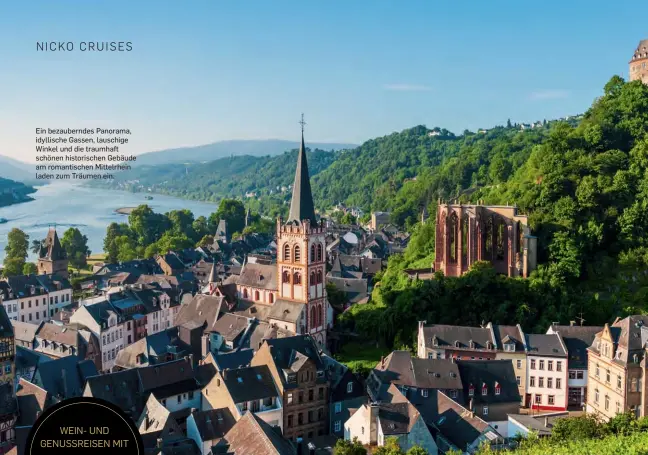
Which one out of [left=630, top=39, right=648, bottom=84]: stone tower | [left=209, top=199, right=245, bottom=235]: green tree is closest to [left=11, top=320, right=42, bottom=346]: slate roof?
[left=630, top=39, right=648, bottom=84]: stone tower

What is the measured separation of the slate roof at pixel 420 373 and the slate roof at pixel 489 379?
911 millimetres

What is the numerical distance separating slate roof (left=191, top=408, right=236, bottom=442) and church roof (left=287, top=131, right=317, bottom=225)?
2380 centimetres

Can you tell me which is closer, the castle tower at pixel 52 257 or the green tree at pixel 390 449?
the green tree at pixel 390 449

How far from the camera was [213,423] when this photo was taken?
126ft

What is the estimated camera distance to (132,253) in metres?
115

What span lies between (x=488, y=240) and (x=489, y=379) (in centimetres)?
1822

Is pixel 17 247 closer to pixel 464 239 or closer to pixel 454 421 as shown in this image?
pixel 464 239

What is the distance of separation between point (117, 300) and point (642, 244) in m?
49.8

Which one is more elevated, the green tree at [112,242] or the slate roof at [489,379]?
the green tree at [112,242]

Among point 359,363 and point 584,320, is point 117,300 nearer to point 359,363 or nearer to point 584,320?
point 359,363

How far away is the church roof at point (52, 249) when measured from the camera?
94.3m

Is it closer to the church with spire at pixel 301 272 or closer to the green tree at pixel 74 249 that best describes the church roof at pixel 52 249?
the green tree at pixel 74 249

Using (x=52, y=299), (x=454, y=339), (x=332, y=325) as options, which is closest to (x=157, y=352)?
(x=332, y=325)

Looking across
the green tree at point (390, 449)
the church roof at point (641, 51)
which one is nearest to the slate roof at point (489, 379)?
the green tree at point (390, 449)
